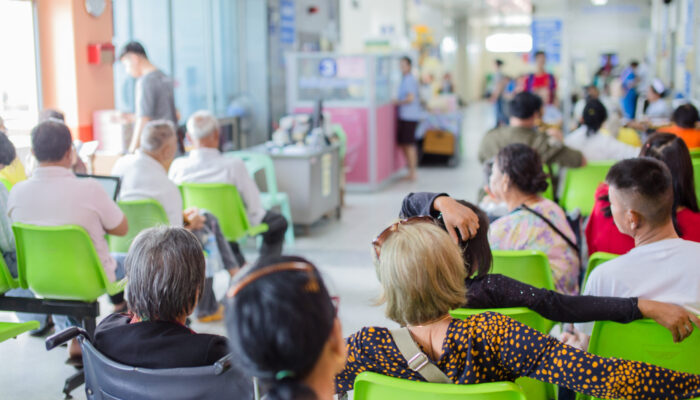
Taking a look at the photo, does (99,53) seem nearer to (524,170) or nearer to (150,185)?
(150,185)

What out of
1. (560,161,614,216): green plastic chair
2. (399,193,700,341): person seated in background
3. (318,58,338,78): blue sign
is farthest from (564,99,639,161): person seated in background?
(399,193,700,341): person seated in background

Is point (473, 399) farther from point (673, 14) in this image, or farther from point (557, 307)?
point (673, 14)

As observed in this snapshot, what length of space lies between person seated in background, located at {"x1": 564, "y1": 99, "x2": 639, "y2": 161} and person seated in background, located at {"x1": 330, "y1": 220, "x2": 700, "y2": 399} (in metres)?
3.96

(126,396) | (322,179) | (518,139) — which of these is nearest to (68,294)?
(126,396)

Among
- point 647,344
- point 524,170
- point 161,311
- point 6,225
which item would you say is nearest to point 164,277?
point 161,311

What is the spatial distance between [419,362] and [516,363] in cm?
20

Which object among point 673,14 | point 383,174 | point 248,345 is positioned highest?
point 673,14

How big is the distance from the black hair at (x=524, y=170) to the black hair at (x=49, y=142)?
6.23 ft

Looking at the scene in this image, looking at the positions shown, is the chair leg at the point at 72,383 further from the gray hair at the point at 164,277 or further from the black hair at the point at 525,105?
the black hair at the point at 525,105

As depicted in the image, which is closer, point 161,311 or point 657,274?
point 161,311

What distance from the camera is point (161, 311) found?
5.95ft

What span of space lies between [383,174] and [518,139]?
3779 mm

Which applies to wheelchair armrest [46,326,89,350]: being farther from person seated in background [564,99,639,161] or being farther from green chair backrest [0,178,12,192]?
person seated in background [564,99,639,161]

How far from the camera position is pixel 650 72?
13.7 metres
